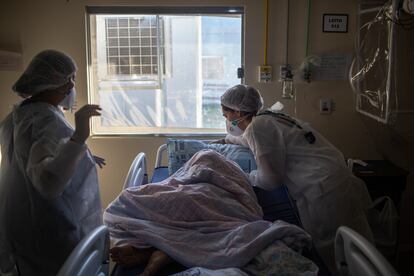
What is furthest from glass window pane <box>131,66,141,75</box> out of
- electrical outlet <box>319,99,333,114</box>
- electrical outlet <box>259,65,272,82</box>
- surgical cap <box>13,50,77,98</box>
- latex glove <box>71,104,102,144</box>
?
latex glove <box>71,104,102,144</box>

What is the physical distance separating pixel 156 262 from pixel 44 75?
2.82 feet

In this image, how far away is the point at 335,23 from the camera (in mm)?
2738

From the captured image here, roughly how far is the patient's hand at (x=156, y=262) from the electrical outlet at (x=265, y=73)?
1.63m

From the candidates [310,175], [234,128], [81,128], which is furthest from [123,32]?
[310,175]

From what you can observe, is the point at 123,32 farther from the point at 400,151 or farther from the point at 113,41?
the point at 400,151

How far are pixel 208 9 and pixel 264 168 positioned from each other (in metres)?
1.40

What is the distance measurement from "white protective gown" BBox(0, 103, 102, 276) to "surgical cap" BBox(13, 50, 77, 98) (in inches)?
2.8

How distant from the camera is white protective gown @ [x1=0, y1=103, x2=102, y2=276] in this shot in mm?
1487

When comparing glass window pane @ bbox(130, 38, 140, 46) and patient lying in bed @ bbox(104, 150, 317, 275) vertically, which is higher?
glass window pane @ bbox(130, 38, 140, 46)

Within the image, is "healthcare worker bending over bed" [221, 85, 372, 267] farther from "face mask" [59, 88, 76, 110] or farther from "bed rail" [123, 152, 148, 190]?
"face mask" [59, 88, 76, 110]

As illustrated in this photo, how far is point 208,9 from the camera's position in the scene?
2760 mm

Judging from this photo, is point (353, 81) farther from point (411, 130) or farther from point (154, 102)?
point (154, 102)

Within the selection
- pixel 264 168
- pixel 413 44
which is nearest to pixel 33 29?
pixel 264 168

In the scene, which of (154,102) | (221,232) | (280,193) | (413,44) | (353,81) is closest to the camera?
(221,232)
